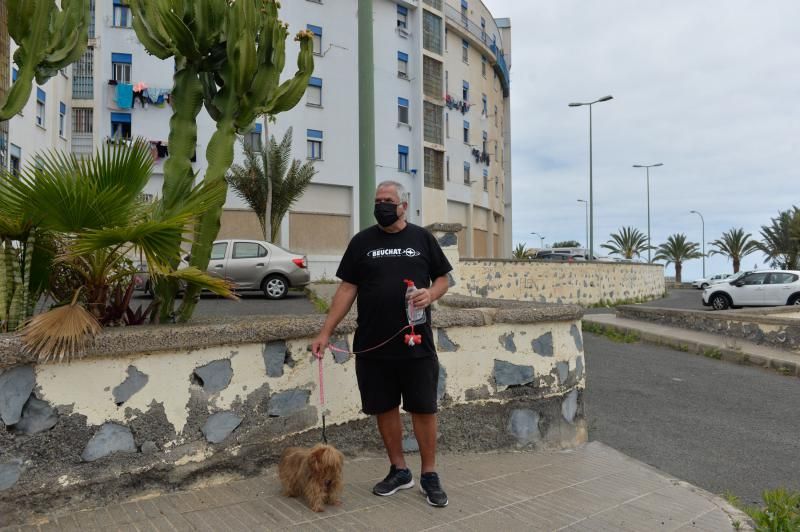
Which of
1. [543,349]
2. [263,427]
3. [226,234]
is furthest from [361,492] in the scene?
[226,234]

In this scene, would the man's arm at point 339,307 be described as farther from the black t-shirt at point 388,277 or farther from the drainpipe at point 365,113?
the drainpipe at point 365,113

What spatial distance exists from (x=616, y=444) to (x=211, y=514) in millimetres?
4142

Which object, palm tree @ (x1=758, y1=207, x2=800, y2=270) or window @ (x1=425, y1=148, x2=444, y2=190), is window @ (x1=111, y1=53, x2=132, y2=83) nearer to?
window @ (x1=425, y1=148, x2=444, y2=190)

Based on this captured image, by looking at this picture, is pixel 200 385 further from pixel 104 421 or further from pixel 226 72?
pixel 226 72

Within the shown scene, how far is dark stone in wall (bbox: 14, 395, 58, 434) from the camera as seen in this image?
319 cm

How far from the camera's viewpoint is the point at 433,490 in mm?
3701

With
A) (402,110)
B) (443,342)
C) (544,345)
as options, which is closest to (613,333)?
(544,345)

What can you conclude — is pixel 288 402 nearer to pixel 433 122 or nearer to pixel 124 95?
pixel 124 95

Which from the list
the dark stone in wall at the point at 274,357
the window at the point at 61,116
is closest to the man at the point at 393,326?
the dark stone in wall at the point at 274,357

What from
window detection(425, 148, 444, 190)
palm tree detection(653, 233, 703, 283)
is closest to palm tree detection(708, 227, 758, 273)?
palm tree detection(653, 233, 703, 283)

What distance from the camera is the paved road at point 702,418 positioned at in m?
5.46

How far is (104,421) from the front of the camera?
11.2 feet

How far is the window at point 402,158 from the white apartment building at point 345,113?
6 cm

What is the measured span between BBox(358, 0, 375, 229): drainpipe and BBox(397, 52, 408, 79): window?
3109cm
